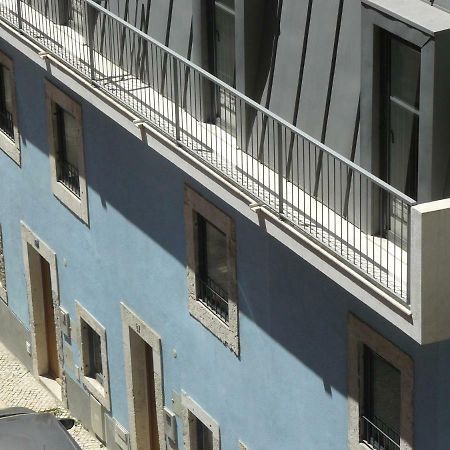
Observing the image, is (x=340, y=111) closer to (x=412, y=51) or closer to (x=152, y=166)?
(x=412, y=51)

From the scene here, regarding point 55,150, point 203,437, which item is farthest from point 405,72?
point 55,150

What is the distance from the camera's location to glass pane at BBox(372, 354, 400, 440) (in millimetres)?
14492

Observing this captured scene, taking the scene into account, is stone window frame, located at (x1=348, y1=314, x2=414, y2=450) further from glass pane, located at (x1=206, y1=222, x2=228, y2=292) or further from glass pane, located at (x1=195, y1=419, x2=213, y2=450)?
glass pane, located at (x1=195, y1=419, x2=213, y2=450)

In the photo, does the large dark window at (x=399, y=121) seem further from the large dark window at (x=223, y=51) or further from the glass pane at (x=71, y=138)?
the glass pane at (x=71, y=138)

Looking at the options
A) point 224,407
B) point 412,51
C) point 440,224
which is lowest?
point 224,407

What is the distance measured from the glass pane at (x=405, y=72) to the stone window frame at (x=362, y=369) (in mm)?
2523

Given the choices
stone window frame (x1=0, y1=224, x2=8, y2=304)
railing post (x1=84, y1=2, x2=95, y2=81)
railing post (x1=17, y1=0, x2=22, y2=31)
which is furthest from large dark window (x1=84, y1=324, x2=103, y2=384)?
railing post (x1=84, y1=2, x2=95, y2=81)

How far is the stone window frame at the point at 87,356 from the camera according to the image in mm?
20688

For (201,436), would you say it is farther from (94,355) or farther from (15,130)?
(15,130)

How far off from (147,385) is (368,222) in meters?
7.34

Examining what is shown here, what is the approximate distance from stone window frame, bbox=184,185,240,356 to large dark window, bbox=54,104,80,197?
3478 mm

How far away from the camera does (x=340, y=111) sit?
46.2 feet

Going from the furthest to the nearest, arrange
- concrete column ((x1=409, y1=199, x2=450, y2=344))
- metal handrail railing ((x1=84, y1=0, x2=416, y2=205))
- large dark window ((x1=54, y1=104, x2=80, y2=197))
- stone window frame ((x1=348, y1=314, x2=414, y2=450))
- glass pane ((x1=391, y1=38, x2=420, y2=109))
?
large dark window ((x1=54, y1=104, x2=80, y2=197)) → stone window frame ((x1=348, y1=314, x2=414, y2=450)) → glass pane ((x1=391, y1=38, x2=420, y2=109)) → metal handrail railing ((x1=84, y1=0, x2=416, y2=205)) → concrete column ((x1=409, y1=199, x2=450, y2=344))

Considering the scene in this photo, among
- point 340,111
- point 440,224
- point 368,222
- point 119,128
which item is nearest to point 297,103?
point 340,111
